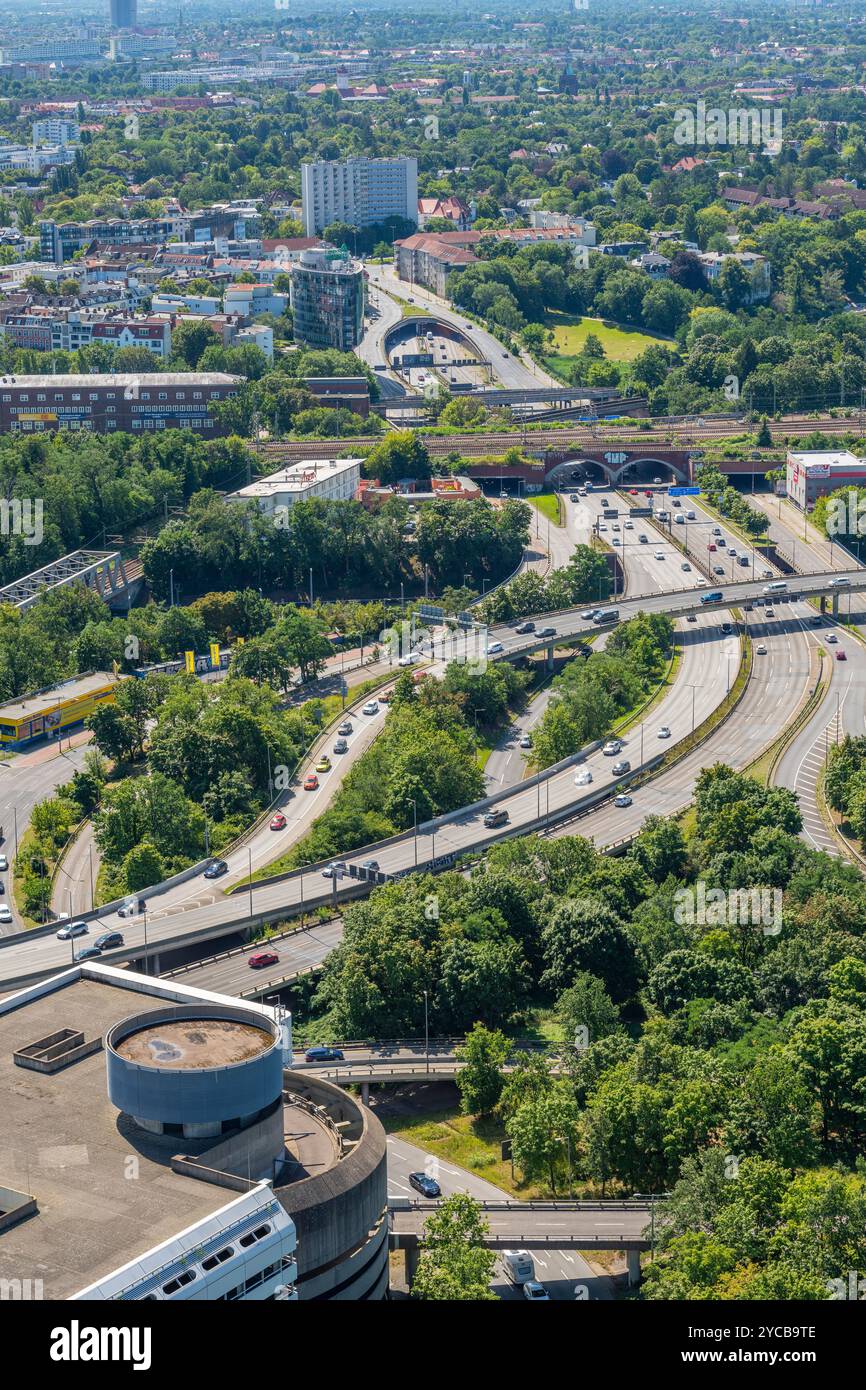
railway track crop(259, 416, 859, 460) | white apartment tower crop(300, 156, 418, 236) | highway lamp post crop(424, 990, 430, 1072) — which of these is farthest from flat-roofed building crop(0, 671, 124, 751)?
white apartment tower crop(300, 156, 418, 236)

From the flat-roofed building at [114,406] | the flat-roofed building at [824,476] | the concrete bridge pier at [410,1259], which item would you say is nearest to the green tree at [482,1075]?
the concrete bridge pier at [410,1259]

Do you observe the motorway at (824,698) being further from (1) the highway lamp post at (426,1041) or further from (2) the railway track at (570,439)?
(1) the highway lamp post at (426,1041)

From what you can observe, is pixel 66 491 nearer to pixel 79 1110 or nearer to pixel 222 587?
pixel 222 587

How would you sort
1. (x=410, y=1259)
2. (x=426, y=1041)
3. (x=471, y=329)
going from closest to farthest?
1. (x=410, y=1259)
2. (x=426, y=1041)
3. (x=471, y=329)

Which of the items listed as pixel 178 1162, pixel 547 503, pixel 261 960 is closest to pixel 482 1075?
pixel 261 960

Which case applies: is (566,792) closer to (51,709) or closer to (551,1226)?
(51,709)

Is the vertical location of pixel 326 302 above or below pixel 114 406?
above
